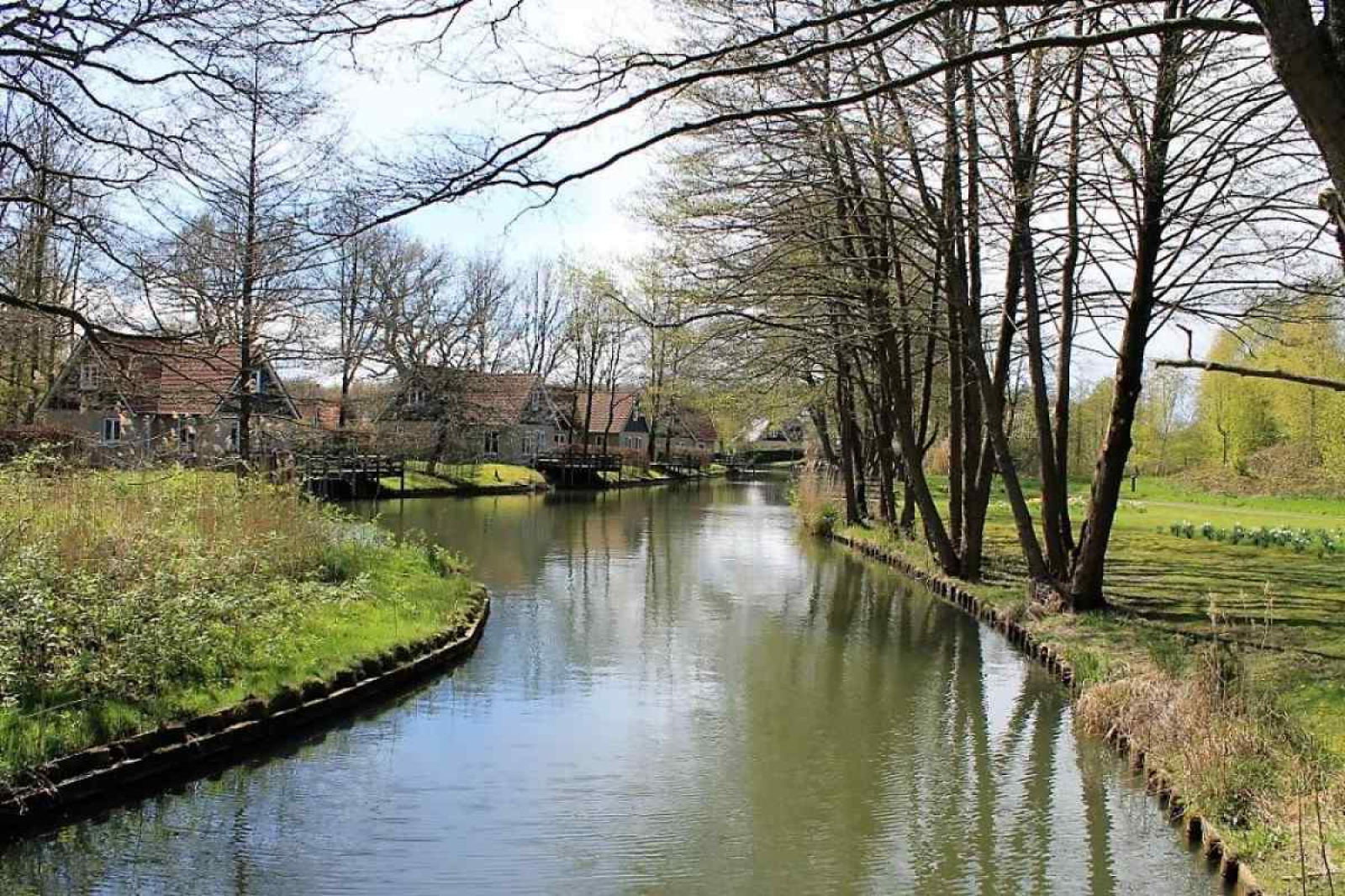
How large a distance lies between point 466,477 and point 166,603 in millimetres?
34457

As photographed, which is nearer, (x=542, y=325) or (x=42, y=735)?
(x=42, y=735)

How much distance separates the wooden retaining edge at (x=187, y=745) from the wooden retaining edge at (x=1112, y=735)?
19.9 ft

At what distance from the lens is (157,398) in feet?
56.2

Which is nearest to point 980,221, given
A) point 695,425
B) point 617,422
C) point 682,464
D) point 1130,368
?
point 1130,368

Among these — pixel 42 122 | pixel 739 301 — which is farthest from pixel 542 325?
pixel 42 122

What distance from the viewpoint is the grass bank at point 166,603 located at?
682cm

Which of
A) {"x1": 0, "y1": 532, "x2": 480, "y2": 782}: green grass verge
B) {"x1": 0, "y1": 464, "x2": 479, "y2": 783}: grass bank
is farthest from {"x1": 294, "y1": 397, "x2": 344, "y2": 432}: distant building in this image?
{"x1": 0, "y1": 464, "x2": 479, "y2": 783}: grass bank

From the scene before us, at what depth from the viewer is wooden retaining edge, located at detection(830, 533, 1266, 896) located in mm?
5801

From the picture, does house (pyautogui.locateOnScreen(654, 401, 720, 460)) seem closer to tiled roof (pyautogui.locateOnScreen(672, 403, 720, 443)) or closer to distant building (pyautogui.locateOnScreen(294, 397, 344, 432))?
tiled roof (pyautogui.locateOnScreen(672, 403, 720, 443))

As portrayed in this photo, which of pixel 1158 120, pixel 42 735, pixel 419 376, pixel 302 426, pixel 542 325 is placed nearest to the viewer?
pixel 42 735

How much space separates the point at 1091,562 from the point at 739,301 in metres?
5.37

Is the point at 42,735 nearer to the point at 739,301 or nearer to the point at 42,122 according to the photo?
the point at 42,122

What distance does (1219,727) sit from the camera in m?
6.95

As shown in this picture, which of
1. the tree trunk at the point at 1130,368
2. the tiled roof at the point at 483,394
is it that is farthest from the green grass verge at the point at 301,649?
the tiled roof at the point at 483,394
